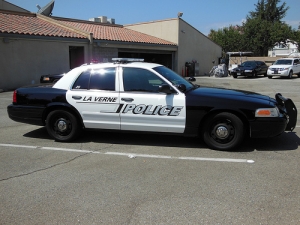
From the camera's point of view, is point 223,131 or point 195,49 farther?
point 195,49

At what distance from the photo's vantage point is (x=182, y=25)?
1072 inches

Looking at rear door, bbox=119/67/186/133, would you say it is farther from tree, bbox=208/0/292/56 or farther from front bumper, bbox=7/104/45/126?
tree, bbox=208/0/292/56

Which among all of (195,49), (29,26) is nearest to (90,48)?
(29,26)

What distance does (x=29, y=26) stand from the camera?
60.5ft

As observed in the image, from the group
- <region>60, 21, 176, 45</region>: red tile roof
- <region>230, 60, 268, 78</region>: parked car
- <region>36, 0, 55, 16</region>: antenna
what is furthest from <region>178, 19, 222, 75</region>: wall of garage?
<region>36, 0, 55, 16</region>: antenna

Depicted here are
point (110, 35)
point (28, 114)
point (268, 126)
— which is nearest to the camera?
point (268, 126)

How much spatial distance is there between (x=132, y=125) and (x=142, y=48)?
61.4 feet

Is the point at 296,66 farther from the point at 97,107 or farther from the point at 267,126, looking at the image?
the point at 97,107

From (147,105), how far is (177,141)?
1100mm

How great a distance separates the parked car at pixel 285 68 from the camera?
77.8ft

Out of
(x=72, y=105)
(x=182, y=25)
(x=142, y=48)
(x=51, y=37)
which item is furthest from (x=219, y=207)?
(x=182, y=25)

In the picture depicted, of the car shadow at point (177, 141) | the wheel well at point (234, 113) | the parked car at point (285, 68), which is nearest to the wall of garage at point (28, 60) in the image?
the car shadow at point (177, 141)

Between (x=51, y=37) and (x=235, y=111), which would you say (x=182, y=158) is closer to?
(x=235, y=111)

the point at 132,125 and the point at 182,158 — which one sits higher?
the point at 132,125
